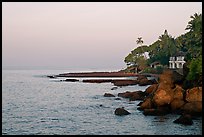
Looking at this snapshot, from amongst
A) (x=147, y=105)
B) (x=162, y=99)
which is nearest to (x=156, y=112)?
(x=162, y=99)

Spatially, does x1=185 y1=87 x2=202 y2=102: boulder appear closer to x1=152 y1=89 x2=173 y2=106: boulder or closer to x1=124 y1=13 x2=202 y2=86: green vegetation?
x1=152 y1=89 x2=173 y2=106: boulder

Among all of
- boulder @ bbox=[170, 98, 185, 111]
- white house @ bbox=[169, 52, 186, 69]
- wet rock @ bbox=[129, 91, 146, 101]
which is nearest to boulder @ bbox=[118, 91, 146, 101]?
wet rock @ bbox=[129, 91, 146, 101]

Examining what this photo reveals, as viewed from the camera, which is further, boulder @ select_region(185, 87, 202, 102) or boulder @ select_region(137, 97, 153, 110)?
boulder @ select_region(137, 97, 153, 110)

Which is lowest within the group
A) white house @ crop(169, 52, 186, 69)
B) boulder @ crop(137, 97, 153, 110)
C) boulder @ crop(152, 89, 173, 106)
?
boulder @ crop(137, 97, 153, 110)

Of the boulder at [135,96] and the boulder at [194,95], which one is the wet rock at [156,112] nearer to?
the boulder at [194,95]

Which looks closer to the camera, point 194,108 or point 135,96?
point 194,108

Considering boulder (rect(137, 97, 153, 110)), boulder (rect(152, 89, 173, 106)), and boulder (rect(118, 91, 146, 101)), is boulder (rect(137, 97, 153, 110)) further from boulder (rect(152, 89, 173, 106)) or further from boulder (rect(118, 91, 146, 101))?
boulder (rect(118, 91, 146, 101))

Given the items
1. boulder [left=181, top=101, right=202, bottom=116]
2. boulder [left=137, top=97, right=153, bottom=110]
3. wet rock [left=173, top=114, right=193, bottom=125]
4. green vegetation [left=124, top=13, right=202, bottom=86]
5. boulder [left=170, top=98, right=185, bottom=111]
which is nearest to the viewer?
wet rock [left=173, top=114, right=193, bottom=125]

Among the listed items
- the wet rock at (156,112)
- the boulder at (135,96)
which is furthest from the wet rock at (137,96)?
the wet rock at (156,112)

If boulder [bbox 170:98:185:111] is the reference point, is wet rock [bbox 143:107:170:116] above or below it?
below

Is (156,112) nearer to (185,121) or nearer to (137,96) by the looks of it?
(185,121)

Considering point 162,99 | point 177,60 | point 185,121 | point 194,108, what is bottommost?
point 185,121

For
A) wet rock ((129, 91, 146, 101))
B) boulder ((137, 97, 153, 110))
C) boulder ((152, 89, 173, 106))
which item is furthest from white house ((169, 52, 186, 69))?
boulder ((152, 89, 173, 106))

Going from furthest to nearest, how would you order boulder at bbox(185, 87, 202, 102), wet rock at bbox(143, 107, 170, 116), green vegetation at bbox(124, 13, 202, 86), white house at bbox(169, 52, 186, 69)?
1. white house at bbox(169, 52, 186, 69)
2. green vegetation at bbox(124, 13, 202, 86)
3. boulder at bbox(185, 87, 202, 102)
4. wet rock at bbox(143, 107, 170, 116)
